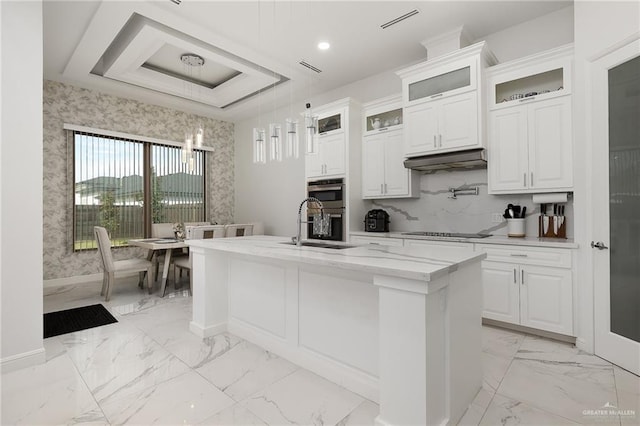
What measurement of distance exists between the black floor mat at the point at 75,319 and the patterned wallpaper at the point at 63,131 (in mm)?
1663

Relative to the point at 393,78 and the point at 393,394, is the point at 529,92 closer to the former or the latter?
the point at 393,78

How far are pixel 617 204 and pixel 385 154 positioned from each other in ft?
7.82

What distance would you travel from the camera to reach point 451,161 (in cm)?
343

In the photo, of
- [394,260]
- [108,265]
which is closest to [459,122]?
[394,260]

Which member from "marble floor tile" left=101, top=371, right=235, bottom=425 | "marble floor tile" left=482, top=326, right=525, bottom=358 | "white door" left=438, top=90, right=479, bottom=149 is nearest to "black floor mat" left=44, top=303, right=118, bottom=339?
"marble floor tile" left=101, top=371, right=235, bottom=425

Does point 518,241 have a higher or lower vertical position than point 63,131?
lower

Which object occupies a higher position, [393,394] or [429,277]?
[429,277]

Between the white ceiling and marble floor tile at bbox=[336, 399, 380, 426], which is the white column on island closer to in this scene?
marble floor tile at bbox=[336, 399, 380, 426]

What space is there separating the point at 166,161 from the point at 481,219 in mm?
5407

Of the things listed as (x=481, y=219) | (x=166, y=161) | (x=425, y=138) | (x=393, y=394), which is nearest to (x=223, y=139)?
(x=166, y=161)

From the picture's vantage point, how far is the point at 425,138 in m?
3.60

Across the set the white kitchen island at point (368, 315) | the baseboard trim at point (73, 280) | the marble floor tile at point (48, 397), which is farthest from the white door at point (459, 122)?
the baseboard trim at point (73, 280)

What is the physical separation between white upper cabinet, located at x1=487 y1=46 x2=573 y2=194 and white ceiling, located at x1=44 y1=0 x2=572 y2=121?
0.64 metres

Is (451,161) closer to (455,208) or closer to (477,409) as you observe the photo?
(455,208)
